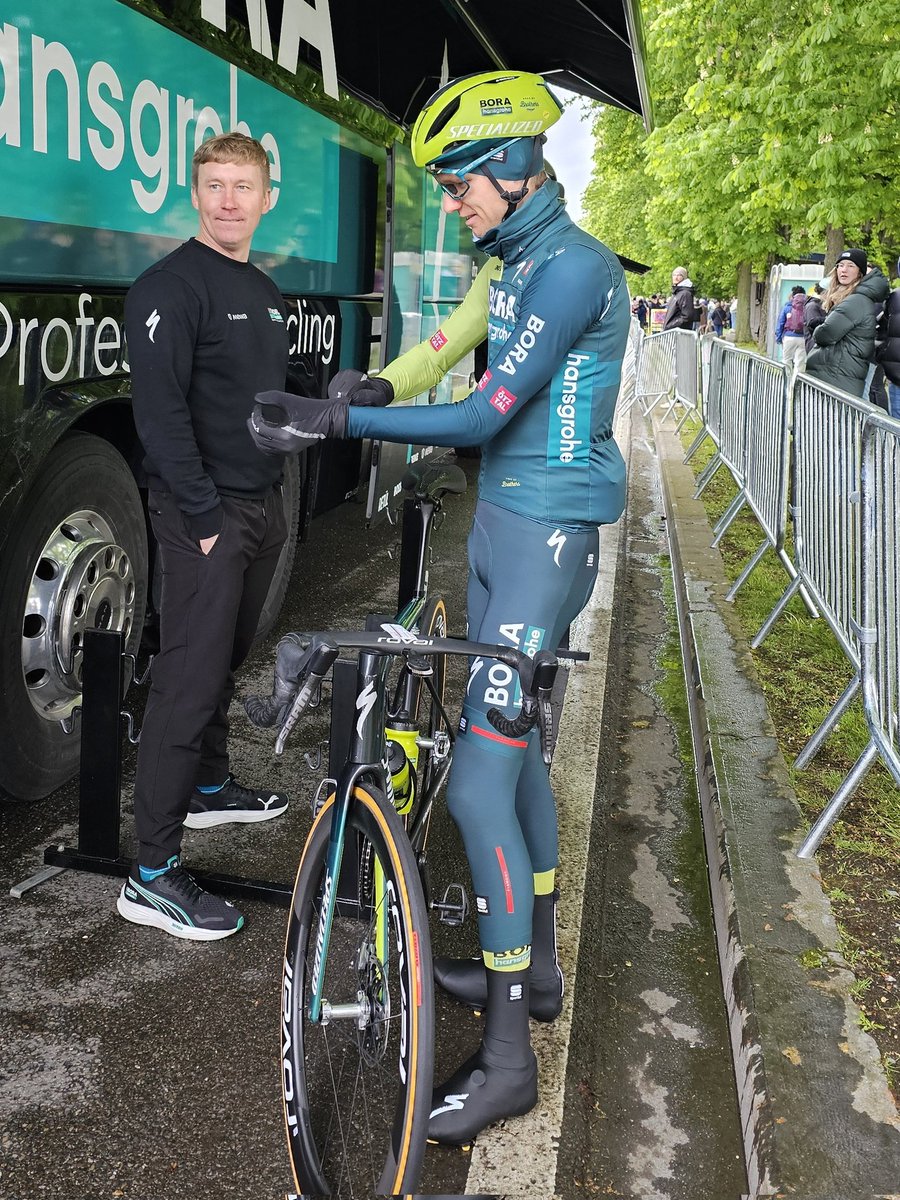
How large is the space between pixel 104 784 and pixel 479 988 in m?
1.25

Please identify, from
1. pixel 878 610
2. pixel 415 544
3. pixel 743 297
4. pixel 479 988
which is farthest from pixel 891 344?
pixel 743 297

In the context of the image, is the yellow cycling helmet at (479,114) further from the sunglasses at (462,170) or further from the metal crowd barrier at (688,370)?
the metal crowd barrier at (688,370)

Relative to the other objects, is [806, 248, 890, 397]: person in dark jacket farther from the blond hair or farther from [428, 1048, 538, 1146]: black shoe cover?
[428, 1048, 538, 1146]: black shoe cover

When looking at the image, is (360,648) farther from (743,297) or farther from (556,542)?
(743,297)

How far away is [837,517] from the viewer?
4.68 meters

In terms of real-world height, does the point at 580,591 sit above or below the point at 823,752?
above

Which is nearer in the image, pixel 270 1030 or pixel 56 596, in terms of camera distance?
pixel 270 1030

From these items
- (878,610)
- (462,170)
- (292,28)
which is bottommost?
(878,610)

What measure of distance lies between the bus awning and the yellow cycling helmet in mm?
3202

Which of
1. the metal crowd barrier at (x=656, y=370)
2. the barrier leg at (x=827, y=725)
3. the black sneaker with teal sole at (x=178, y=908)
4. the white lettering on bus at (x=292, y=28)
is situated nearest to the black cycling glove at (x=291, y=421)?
the black sneaker with teal sole at (x=178, y=908)

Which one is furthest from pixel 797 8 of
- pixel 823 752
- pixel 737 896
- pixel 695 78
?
pixel 737 896

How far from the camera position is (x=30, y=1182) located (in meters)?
Result: 2.37

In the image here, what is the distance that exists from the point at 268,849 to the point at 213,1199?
151 centimetres

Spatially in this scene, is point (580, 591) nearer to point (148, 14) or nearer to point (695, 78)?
point (148, 14)
